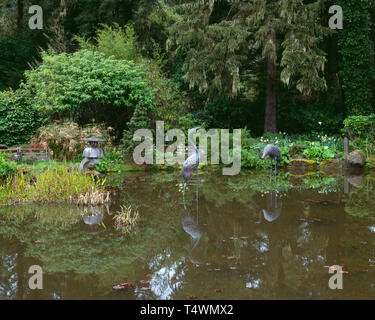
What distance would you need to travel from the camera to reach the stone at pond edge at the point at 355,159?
13266 mm

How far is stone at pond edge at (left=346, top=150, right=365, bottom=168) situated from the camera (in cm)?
1327

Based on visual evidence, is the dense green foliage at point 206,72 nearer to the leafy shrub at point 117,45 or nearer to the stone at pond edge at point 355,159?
the leafy shrub at point 117,45

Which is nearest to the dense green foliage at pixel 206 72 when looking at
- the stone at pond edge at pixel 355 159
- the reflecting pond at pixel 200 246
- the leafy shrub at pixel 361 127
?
the leafy shrub at pixel 361 127

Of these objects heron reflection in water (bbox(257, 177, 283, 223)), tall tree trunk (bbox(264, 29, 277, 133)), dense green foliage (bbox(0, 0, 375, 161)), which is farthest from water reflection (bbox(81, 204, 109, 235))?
tall tree trunk (bbox(264, 29, 277, 133))

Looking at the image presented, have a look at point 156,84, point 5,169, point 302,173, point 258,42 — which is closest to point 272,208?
point 302,173

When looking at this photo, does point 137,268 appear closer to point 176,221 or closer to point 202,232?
point 202,232

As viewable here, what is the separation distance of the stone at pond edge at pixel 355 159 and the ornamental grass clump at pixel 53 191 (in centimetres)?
877

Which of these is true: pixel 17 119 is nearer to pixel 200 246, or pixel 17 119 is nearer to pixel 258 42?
pixel 258 42

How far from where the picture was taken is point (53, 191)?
8.34 meters

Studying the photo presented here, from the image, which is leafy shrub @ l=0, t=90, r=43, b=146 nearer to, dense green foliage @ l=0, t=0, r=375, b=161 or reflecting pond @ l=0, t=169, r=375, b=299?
dense green foliage @ l=0, t=0, r=375, b=161

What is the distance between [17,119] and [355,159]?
12.8 meters

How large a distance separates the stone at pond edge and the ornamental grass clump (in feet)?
28.8
